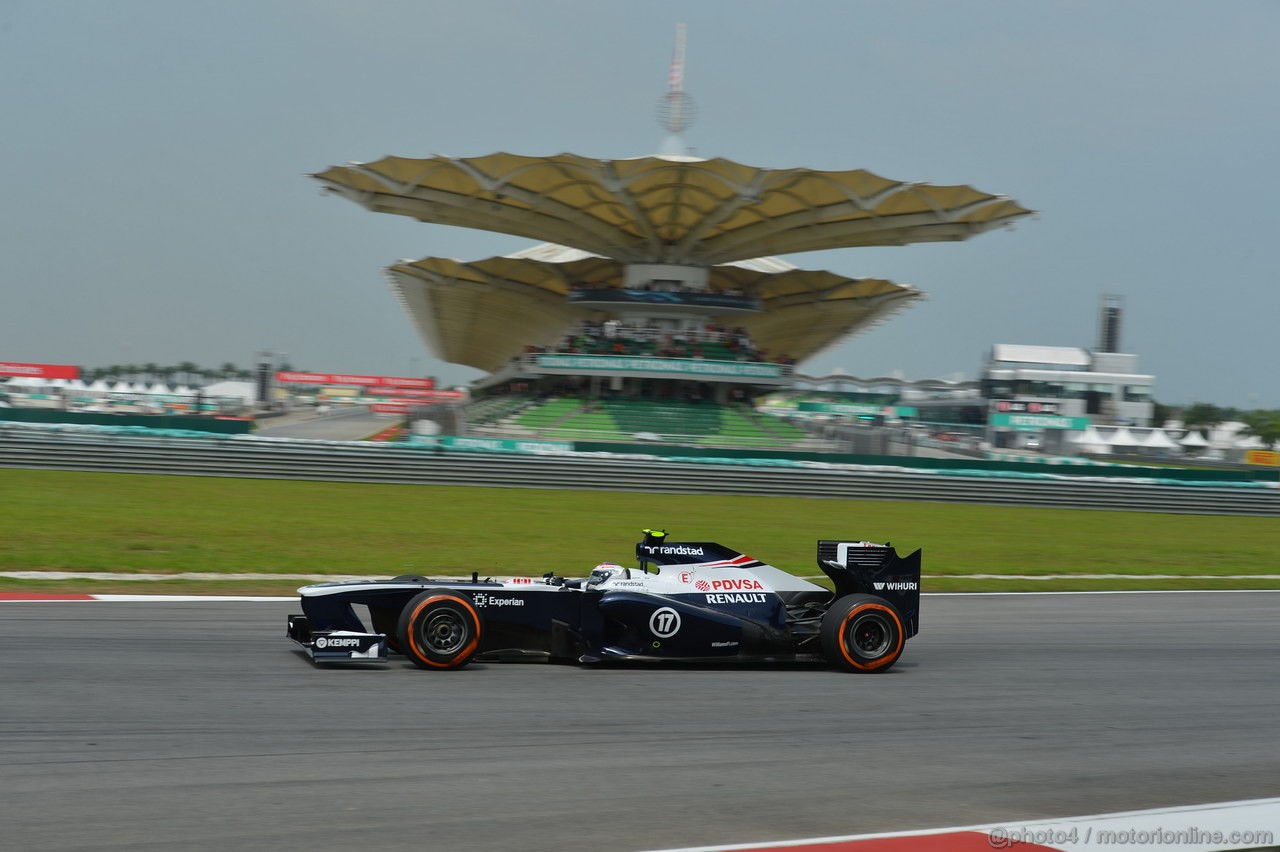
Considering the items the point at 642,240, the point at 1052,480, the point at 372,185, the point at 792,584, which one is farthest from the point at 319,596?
the point at 642,240

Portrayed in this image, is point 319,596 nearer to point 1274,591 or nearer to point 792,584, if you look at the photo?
point 792,584

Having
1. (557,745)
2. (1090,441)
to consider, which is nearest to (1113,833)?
(557,745)

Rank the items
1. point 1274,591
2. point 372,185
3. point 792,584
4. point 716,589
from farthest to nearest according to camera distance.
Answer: point 372,185
point 1274,591
point 792,584
point 716,589

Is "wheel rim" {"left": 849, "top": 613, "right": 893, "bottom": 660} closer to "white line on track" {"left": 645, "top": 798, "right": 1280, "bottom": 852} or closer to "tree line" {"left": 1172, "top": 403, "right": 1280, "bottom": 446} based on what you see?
"white line on track" {"left": 645, "top": 798, "right": 1280, "bottom": 852}

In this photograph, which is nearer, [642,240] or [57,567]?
[57,567]

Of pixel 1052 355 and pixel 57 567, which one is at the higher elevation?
pixel 1052 355

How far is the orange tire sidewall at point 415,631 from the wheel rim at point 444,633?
0.05m

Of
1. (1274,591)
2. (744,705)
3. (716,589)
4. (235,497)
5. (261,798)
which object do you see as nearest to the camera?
(261,798)

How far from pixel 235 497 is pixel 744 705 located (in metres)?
19.6

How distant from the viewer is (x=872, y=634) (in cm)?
895

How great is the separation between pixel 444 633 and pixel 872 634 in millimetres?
3317

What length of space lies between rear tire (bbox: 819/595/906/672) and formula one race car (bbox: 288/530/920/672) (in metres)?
0.01

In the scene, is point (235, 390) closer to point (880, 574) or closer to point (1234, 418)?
point (880, 574)

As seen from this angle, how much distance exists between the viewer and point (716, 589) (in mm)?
8781
